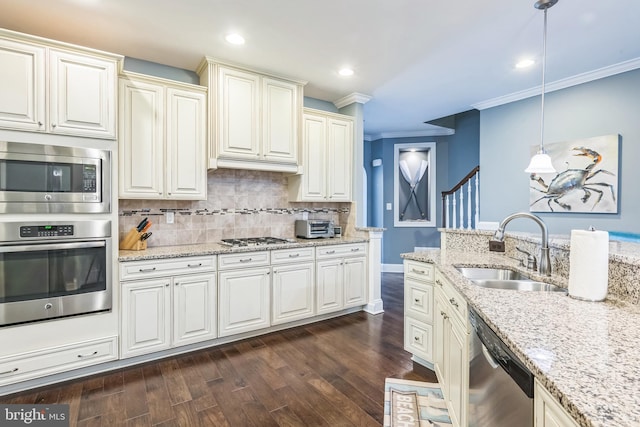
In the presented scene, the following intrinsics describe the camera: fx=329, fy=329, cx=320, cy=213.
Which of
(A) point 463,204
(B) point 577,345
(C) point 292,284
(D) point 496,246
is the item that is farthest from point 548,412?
(A) point 463,204

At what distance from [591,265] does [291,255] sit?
2.46m

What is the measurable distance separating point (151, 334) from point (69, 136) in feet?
5.32

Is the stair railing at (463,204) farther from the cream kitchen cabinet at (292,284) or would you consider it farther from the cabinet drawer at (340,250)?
the cream kitchen cabinet at (292,284)

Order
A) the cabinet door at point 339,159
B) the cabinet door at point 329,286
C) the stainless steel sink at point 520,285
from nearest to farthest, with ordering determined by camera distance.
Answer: the stainless steel sink at point 520,285 < the cabinet door at point 329,286 < the cabinet door at point 339,159

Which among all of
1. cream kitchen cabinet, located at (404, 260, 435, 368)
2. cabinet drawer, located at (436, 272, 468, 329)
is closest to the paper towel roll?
cabinet drawer, located at (436, 272, 468, 329)

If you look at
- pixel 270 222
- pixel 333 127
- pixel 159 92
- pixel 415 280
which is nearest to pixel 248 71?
pixel 159 92

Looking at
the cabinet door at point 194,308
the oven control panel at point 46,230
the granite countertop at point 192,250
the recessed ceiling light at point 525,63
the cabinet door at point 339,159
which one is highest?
the recessed ceiling light at point 525,63

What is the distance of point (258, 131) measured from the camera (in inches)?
133

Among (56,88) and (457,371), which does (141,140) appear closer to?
(56,88)

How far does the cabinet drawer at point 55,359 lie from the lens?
85.7 inches

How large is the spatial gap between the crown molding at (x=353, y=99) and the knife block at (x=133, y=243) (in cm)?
284

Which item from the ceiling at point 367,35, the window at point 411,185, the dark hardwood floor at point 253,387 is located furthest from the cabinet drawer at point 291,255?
the window at point 411,185

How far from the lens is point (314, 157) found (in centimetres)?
390

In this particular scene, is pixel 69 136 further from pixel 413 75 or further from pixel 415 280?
pixel 413 75
